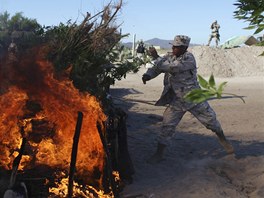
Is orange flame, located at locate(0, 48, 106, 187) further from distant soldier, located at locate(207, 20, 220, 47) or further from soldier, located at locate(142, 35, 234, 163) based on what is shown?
distant soldier, located at locate(207, 20, 220, 47)

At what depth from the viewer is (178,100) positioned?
22.0 feet

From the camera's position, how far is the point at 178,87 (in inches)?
262

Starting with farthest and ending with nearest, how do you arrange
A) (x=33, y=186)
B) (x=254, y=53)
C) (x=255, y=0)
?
(x=254, y=53), (x=33, y=186), (x=255, y=0)

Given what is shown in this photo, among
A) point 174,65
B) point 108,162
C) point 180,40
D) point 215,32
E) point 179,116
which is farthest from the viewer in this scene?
point 215,32

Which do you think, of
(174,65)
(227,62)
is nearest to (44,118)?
(174,65)

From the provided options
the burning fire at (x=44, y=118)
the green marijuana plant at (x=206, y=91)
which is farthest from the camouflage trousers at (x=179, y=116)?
the green marijuana plant at (x=206, y=91)

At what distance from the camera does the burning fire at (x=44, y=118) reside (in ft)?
15.6

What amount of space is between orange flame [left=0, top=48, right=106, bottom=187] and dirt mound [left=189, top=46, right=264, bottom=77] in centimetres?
2405

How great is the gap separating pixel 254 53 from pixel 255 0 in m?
32.9

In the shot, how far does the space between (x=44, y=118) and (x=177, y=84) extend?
2540 mm

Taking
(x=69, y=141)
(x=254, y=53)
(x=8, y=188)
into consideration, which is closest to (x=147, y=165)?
(x=69, y=141)

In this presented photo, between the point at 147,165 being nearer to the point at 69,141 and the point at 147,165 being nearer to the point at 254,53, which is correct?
the point at 69,141

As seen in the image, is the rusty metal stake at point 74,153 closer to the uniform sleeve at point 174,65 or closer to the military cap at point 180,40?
the uniform sleeve at point 174,65

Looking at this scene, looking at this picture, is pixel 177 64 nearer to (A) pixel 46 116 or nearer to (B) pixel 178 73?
(B) pixel 178 73
